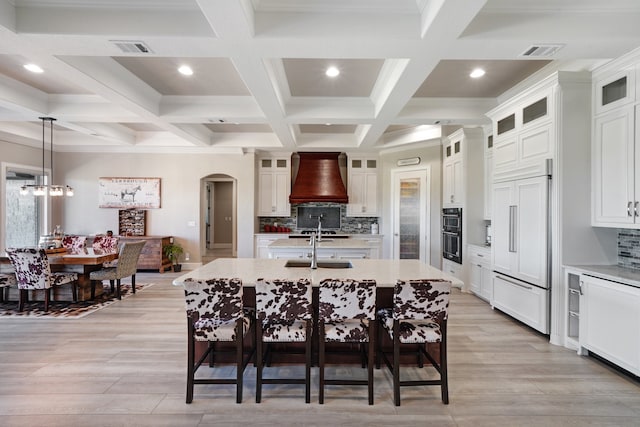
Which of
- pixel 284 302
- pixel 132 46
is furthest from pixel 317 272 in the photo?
pixel 132 46

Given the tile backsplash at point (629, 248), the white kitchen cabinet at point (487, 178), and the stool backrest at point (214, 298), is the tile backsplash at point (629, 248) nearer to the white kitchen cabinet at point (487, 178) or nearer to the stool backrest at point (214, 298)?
the white kitchen cabinet at point (487, 178)

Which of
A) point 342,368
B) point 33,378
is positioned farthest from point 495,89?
point 33,378

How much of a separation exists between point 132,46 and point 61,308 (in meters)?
4.00

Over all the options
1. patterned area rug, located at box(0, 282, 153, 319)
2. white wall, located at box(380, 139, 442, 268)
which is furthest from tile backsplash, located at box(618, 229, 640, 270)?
patterned area rug, located at box(0, 282, 153, 319)

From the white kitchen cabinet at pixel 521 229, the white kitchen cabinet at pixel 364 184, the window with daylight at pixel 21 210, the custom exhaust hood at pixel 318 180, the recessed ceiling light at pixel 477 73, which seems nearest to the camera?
the white kitchen cabinet at pixel 521 229

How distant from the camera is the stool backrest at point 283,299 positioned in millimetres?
2316

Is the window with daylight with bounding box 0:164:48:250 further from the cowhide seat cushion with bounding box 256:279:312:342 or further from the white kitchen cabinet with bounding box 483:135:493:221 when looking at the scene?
the white kitchen cabinet with bounding box 483:135:493:221

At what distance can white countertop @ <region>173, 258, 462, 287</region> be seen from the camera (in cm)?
267

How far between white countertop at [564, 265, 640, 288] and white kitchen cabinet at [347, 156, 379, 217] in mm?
4805

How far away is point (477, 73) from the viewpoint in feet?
12.7

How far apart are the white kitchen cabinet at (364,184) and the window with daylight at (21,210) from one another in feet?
22.5

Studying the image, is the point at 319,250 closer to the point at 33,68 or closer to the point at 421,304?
the point at 421,304

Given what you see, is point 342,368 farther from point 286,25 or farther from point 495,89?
point 495,89

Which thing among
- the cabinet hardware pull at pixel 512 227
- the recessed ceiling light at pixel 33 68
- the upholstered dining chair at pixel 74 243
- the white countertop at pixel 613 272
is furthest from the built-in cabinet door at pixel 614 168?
the upholstered dining chair at pixel 74 243
